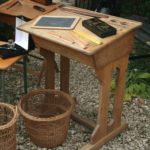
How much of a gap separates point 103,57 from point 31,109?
1133 mm

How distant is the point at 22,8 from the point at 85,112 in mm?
1324

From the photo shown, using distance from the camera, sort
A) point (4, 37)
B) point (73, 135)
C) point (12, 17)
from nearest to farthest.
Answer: point (73, 135)
point (12, 17)
point (4, 37)

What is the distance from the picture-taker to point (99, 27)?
11.4 feet

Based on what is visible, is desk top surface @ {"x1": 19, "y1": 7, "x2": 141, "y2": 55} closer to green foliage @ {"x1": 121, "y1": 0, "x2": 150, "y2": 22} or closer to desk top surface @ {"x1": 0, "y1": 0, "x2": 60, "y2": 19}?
desk top surface @ {"x1": 0, "y1": 0, "x2": 60, "y2": 19}

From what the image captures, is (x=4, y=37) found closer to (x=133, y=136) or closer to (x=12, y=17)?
(x=12, y=17)

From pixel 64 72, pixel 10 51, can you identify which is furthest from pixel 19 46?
pixel 64 72

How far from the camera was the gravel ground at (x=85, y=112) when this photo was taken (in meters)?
4.01

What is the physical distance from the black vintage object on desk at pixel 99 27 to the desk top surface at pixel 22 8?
100 cm

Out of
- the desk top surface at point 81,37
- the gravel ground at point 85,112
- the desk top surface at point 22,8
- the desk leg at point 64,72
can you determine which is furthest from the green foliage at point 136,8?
the desk top surface at point 81,37

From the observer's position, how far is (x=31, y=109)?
420 centimetres

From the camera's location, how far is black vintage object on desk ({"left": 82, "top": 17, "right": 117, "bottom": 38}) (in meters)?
3.40

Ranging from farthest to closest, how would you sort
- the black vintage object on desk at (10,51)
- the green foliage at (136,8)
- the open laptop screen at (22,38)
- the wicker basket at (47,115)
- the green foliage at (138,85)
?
the green foliage at (136,8) → the green foliage at (138,85) → the open laptop screen at (22,38) → the black vintage object on desk at (10,51) → the wicker basket at (47,115)

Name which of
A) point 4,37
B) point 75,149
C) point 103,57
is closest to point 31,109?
point 75,149

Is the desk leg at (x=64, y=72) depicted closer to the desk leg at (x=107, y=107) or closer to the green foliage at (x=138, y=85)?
the desk leg at (x=107, y=107)
